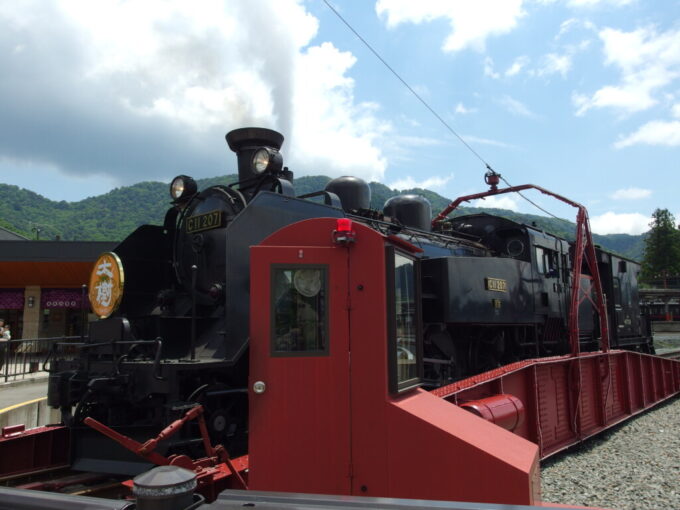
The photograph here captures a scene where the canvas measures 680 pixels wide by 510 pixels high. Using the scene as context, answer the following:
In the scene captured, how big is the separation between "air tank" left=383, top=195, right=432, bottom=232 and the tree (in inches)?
2379

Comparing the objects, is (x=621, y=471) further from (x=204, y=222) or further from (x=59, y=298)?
(x=59, y=298)

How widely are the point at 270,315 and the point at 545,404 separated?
4.73 m

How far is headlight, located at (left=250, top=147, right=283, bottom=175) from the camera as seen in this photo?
634cm

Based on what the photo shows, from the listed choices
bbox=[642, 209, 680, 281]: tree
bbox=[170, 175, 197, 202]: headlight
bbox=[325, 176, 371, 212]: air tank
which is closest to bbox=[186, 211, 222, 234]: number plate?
bbox=[170, 175, 197, 202]: headlight

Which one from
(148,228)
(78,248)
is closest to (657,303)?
(78,248)

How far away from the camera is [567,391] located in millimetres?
7094

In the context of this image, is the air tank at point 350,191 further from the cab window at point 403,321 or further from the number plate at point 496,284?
the cab window at point 403,321

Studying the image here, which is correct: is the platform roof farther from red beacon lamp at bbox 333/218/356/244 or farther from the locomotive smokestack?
red beacon lamp at bbox 333/218/356/244

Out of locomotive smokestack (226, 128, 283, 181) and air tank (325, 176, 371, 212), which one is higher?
locomotive smokestack (226, 128, 283, 181)

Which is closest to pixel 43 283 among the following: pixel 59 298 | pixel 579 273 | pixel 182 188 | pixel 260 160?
pixel 59 298

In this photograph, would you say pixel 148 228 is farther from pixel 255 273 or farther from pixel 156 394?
pixel 255 273

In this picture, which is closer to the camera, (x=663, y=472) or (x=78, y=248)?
(x=663, y=472)

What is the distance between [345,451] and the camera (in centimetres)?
298

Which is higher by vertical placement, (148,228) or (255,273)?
(148,228)
